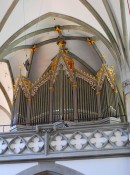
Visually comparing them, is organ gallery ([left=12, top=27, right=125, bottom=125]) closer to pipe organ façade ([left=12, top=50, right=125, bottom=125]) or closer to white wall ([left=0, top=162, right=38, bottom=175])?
pipe organ façade ([left=12, top=50, right=125, bottom=125])

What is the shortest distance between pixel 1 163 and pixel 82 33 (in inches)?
257

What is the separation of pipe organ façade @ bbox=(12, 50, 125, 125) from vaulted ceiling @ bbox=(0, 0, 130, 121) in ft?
3.24

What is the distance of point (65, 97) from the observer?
11375 millimetres

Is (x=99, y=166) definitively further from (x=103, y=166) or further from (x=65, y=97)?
(x=65, y=97)

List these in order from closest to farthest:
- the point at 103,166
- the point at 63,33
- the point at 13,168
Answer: the point at 103,166 → the point at 13,168 → the point at 63,33

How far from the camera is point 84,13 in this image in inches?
473

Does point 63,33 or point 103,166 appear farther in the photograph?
point 63,33

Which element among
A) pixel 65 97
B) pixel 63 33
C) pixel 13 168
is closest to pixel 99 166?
pixel 13 168

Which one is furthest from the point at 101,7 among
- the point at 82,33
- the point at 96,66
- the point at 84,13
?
the point at 96,66

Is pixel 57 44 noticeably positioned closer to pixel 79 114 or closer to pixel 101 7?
pixel 101 7

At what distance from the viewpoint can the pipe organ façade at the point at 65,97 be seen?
10914 mm

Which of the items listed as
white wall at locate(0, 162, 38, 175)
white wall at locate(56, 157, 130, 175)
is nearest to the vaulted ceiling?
white wall at locate(56, 157, 130, 175)

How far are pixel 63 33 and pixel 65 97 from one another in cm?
339

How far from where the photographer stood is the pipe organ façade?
1091 cm
